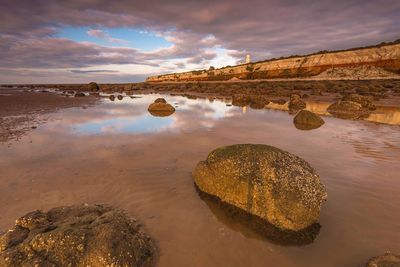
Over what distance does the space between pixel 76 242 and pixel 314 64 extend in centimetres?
6527

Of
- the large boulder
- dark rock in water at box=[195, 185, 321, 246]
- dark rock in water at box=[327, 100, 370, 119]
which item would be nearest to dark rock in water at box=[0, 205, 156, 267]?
dark rock in water at box=[195, 185, 321, 246]

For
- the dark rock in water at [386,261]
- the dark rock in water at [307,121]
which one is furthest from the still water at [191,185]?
the dark rock in water at [307,121]

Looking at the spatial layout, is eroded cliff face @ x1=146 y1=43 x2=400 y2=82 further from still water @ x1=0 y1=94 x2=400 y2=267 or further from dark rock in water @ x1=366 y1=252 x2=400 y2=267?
dark rock in water @ x1=366 y1=252 x2=400 y2=267

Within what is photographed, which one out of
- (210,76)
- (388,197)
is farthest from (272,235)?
(210,76)

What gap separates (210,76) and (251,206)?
3206 inches

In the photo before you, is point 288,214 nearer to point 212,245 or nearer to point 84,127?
point 212,245

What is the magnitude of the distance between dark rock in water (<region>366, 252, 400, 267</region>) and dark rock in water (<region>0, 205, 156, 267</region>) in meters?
2.69

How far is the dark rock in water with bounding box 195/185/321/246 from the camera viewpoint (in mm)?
3650

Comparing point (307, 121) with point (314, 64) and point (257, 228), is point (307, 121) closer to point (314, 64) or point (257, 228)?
point (257, 228)

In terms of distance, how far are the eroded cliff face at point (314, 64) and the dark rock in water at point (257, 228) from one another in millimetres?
55932

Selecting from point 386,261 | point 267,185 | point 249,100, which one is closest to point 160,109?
point 249,100

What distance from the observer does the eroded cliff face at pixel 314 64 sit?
159 feet

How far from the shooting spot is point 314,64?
5862 cm

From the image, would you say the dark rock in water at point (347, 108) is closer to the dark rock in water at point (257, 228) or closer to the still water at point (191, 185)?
the still water at point (191, 185)
